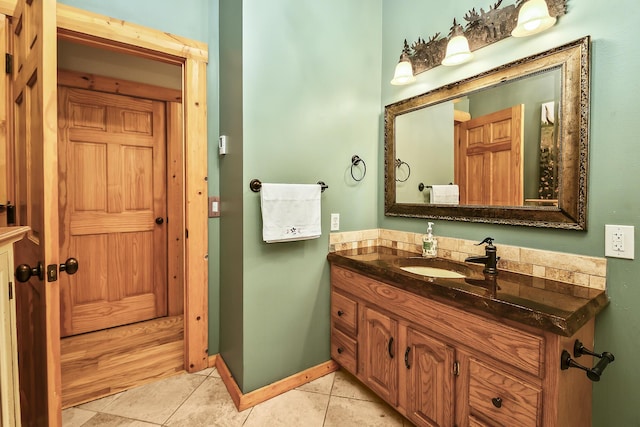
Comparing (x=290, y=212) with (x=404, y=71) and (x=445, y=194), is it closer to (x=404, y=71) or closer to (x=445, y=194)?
(x=445, y=194)

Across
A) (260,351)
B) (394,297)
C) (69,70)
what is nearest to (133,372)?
(260,351)

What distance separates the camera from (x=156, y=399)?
5.82 ft

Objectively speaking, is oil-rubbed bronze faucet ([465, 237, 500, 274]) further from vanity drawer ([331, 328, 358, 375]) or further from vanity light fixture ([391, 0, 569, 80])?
vanity light fixture ([391, 0, 569, 80])

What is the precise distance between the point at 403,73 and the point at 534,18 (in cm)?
74

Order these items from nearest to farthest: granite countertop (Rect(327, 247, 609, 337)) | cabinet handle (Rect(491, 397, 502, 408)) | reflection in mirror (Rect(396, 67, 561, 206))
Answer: granite countertop (Rect(327, 247, 609, 337))
cabinet handle (Rect(491, 397, 502, 408))
reflection in mirror (Rect(396, 67, 561, 206))

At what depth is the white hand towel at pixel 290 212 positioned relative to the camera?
66.4 inches

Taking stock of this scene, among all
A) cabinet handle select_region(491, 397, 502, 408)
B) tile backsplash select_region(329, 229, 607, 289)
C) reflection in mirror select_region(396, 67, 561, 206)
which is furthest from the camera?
reflection in mirror select_region(396, 67, 561, 206)

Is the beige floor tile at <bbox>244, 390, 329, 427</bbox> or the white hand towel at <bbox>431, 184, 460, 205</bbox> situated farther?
the white hand towel at <bbox>431, 184, 460, 205</bbox>

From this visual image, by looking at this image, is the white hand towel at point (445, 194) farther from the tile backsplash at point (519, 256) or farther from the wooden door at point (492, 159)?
the tile backsplash at point (519, 256)

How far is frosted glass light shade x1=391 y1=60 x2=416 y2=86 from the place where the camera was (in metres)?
1.88

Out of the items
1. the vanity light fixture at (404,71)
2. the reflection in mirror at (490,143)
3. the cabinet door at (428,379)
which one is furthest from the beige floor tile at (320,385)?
the vanity light fixture at (404,71)

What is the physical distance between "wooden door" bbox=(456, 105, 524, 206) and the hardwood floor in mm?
2252

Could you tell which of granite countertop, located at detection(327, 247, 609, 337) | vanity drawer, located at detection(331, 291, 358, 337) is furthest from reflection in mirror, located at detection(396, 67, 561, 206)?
vanity drawer, located at detection(331, 291, 358, 337)

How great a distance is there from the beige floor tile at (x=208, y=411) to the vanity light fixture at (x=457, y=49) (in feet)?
7.38
